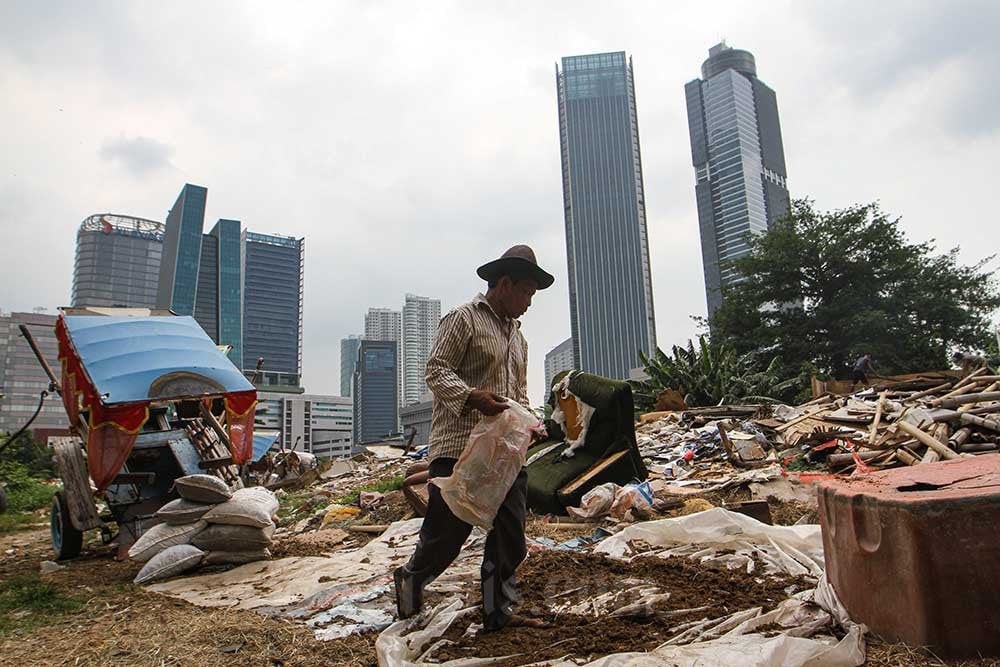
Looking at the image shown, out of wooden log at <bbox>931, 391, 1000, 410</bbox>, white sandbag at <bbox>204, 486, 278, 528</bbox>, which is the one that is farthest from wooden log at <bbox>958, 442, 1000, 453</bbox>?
white sandbag at <bbox>204, 486, 278, 528</bbox>

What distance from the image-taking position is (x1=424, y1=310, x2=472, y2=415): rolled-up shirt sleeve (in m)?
2.45

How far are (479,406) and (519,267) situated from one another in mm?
636

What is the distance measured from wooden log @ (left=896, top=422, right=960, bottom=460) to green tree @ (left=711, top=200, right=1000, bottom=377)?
1831cm

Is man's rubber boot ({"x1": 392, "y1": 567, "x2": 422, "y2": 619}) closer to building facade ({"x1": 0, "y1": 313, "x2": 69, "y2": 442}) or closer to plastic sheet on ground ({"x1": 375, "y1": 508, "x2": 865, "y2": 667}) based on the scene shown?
plastic sheet on ground ({"x1": 375, "y1": 508, "x2": 865, "y2": 667})

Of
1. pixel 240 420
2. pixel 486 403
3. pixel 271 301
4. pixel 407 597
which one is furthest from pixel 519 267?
pixel 271 301

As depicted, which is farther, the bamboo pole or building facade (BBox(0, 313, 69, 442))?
building facade (BBox(0, 313, 69, 442))

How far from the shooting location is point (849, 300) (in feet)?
74.2

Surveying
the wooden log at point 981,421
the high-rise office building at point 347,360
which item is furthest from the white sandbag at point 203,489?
the high-rise office building at point 347,360

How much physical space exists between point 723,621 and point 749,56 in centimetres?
9975

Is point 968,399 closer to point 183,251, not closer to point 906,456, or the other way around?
point 906,456

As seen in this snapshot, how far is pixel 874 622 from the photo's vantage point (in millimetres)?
1788

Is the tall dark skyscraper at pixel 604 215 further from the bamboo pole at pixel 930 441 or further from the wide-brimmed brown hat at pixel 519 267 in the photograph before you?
the wide-brimmed brown hat at pixel 519 267

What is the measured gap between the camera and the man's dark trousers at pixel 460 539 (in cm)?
243

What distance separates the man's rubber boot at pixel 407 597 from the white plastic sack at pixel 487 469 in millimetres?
388
